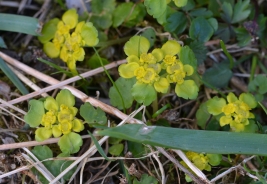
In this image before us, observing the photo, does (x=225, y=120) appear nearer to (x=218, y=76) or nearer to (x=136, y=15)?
(x=218, y=76)

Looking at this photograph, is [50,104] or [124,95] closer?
[50,104]

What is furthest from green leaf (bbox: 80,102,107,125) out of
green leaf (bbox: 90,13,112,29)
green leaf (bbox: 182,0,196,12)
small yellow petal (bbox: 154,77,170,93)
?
green leaf (bbox: 182,0,196,12)

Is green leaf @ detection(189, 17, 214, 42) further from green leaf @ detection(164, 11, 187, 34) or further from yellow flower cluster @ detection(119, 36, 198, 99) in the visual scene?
yellow flower cluster @ detection(119, 36, 198, 99)

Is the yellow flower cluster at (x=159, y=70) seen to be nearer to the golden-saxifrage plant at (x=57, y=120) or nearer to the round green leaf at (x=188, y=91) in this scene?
the round green leaf at (x=188, y=91)

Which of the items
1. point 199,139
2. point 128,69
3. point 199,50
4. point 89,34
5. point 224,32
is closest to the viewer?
point 199,139

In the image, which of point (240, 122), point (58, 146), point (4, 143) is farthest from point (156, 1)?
point (4, 143)

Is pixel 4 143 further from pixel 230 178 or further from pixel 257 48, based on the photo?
pixel 257 48

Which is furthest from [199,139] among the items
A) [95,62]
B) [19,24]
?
[19,24]
